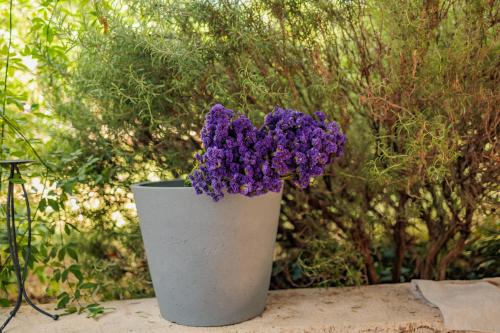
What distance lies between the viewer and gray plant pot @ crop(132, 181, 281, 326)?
4.76ft

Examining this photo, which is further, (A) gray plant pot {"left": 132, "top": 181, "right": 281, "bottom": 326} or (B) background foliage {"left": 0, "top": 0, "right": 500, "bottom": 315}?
(B) background foliage {"left": 0, "top": 0, "right": 500, "bottom": 315}

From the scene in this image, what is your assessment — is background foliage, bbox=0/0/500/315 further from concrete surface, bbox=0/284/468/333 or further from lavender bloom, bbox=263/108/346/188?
lavender bloom, bbox=263/108/346/188

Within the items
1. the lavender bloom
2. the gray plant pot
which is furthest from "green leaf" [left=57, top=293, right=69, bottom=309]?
the lavender bloom

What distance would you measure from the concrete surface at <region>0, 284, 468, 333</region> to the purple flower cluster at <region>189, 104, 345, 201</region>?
0.43m

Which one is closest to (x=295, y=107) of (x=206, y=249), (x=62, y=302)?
(x=206, y=249)

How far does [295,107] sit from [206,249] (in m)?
0.60

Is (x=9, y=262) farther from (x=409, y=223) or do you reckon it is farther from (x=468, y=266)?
(x=468, y=266)

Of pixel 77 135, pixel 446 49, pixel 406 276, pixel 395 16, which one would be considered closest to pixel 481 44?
pixel 446 49

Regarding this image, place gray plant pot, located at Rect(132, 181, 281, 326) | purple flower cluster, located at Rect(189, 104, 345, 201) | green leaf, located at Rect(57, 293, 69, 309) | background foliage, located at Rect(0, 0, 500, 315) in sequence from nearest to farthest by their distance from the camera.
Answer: purple flower cluster, located at Rect(189, 104, 345, 201), gray plant pot, located at Rect(132, 181, 281, 326), background foliage, located at Rect(0, 0, 500, 315), green leaf, located at Rect(57, 293, 69, 309)

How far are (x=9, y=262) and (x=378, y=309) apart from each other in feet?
4.22

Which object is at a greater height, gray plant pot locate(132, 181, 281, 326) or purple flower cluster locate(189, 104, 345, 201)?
purple flower cluster locate(189, 104, 345, 201)

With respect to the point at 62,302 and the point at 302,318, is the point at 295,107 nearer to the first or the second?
the point at 302,318

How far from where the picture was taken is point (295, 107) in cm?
175

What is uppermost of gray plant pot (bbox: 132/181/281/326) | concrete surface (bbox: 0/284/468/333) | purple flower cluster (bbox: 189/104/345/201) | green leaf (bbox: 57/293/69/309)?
purple flower cluster (bbox: 189/104/345/201)
